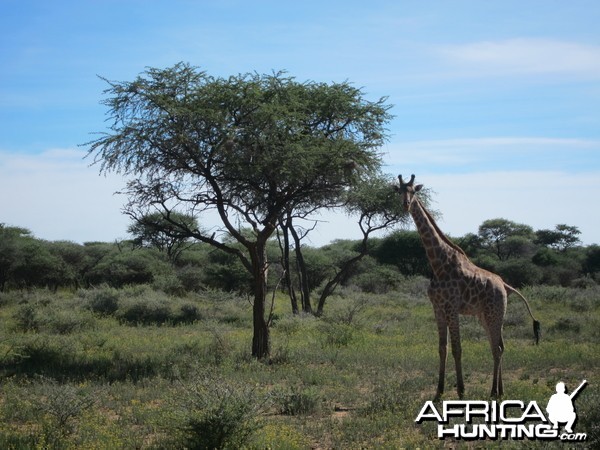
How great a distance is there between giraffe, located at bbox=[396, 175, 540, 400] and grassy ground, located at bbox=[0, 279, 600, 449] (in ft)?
2.35

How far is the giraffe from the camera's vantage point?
1080 cm

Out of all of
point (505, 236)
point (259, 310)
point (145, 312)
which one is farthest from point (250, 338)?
point (505, 236)

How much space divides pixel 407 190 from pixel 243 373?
16.8 ft

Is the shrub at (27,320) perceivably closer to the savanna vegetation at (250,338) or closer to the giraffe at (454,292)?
the savanna vegetation at (250,338)

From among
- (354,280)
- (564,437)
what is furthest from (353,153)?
(354,280)

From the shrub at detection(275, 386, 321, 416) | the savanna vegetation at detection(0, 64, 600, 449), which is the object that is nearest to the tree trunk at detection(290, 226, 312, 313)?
the savanna vegetation at detection(0, 64, 600, 449)

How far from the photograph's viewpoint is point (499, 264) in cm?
3988

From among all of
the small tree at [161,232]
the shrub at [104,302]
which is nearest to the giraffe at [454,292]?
the small tree at [161,232]

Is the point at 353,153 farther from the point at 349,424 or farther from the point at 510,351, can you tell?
the point at 349,424

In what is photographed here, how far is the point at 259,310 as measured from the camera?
51.1ft

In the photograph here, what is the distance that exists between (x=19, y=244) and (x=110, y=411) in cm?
2607

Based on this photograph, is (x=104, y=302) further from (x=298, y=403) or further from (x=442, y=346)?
(x=442, y=346)
